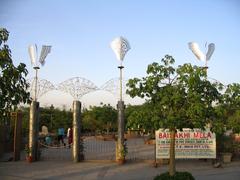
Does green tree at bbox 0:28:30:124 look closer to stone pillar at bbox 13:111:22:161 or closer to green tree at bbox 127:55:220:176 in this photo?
green tree at bbox 127:55:220:176

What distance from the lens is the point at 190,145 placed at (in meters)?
17.0

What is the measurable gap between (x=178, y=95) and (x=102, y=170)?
19.6ft

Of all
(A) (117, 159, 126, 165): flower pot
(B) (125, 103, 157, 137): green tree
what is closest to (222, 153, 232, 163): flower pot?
(A) (117, 159, 126, 165): flower pot

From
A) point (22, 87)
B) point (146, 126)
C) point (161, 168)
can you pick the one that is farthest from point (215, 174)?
point (22, 87)

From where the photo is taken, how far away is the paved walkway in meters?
13.9

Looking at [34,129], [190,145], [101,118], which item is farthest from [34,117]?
[101,118]

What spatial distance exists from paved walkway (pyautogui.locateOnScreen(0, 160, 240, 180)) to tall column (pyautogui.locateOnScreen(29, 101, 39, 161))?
2.12ft

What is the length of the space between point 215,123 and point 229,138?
7795 millimetres

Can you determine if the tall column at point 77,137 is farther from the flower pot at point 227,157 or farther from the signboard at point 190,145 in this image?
the flower pot at point 227,157

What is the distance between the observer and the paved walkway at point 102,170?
1394 cm

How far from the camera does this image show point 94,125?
45938 millimetres

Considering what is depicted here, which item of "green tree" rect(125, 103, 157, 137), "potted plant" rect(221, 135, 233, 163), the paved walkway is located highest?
"green tree" rect(125, 103, 157, 137)

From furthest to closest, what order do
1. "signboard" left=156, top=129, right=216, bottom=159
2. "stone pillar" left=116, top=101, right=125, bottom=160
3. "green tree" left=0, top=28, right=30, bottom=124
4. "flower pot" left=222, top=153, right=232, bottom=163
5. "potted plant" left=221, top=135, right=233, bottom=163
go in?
"potted plant" left=221, top=135, right=233, bottom=163 → "flower pot" left=222, top=153, right=232, bottom=163 → "stone pillar" left=116, top=101, right=125, bottom=160 → "signboard" left=156, top=129, right=216, bottom=159 → "green tree" left=0, top=28, right=30, bottom=124

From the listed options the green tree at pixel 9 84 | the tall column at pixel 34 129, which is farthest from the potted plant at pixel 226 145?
the green tree at pixel 9 84
